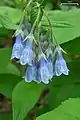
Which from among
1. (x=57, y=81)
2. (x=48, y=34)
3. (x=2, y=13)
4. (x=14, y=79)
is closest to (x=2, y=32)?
(x=2, y=13)

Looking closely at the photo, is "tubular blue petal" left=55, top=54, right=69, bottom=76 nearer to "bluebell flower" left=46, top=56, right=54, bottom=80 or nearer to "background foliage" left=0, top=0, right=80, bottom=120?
"bluebell flower" left=46, top=56, right=54, bottom=80

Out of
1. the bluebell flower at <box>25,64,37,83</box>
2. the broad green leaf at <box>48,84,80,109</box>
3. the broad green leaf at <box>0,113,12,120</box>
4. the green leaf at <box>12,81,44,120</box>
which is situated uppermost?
the bluebell flower at <box>25,64,37,83</box>

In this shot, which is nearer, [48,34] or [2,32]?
[48,34]

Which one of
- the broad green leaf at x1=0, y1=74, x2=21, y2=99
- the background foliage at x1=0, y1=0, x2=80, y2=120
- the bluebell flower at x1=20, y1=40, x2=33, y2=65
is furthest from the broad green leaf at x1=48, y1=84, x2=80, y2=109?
the bluebell flower at x1=20, y1=40, x2=33, y2=65

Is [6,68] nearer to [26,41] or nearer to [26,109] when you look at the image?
[26,109]

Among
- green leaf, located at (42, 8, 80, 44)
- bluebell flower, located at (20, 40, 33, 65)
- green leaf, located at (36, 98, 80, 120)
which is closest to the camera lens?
bluebell flower, located at (20, 40, 33, 65)

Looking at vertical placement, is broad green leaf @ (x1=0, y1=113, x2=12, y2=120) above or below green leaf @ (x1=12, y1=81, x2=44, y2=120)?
below
